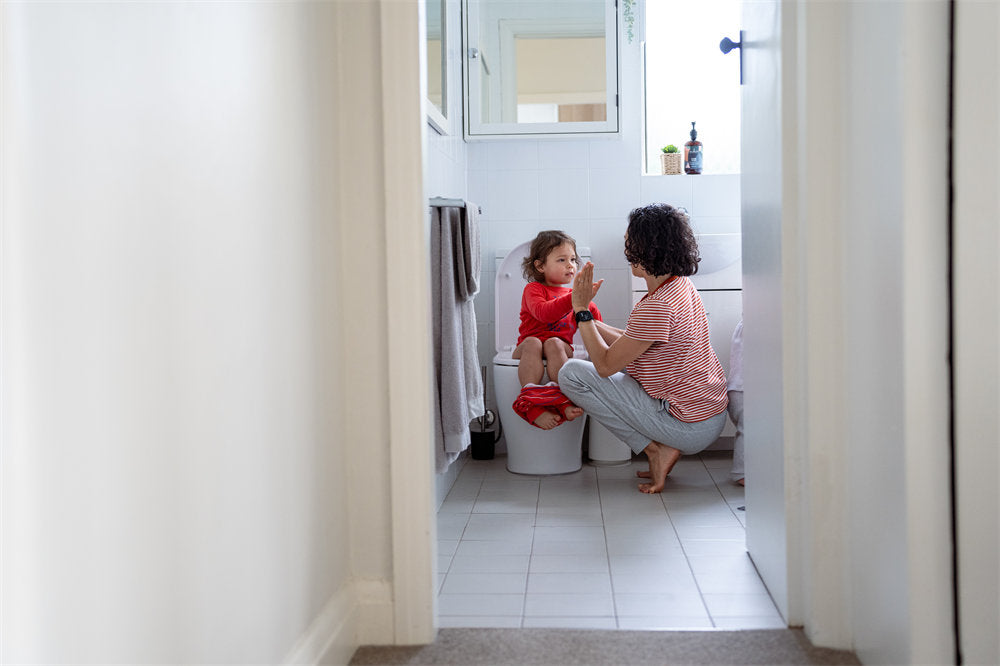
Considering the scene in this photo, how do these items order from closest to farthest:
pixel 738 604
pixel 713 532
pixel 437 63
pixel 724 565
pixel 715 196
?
pixel 738 604 < pixel 724 565 < pixel 713 532 < pixel 437 63 < pixel 715 196

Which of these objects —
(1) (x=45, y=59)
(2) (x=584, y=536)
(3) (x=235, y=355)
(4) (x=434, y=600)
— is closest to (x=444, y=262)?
(2) (x=584, y=536)

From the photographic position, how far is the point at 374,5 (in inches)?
72.2

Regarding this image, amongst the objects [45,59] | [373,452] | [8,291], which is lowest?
[373,452]

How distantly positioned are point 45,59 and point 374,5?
1.12 m

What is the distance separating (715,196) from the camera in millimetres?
3855

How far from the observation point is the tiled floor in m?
2.01

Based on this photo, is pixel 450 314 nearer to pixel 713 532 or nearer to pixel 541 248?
pixel 541 248

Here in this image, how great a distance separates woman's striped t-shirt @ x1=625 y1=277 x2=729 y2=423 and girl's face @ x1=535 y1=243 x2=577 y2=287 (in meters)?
0.43

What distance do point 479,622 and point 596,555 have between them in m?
0.55

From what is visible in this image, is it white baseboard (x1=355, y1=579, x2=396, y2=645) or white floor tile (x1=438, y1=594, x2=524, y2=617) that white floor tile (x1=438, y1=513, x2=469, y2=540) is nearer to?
white floor tile (x1=438, y1=594, x2=524, y2=617)

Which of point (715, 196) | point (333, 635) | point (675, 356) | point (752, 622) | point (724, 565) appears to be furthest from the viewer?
point (715, 196)

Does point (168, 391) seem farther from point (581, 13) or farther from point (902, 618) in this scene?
point (581, 13)

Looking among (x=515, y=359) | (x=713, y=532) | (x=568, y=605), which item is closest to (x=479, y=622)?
→ (x=568, y=605)

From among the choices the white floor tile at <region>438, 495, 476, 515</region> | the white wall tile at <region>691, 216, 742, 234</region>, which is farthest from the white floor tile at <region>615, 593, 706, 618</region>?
the white wall tile at <region>691, 216, 742, 234</region>
